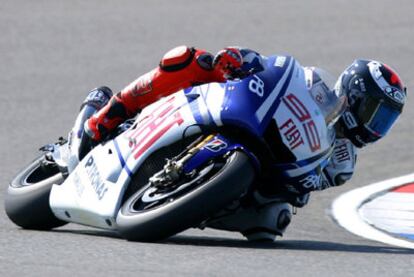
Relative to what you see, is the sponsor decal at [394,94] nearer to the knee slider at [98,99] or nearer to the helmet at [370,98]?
the helmet at [370,98]

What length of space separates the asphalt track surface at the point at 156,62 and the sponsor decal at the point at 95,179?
0.82 ft

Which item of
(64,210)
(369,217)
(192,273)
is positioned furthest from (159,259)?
(369,217)

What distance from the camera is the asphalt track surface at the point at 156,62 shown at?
5879 mm

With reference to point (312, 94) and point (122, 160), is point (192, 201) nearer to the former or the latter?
point (122, 160)

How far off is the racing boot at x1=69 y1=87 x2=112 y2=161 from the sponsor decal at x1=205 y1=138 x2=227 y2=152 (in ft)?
3.28

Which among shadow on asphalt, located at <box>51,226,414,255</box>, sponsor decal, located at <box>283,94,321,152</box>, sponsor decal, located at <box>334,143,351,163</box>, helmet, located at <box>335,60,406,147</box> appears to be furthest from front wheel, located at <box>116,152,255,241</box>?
sponsor decal, located at <box>334,143,351,163</box>

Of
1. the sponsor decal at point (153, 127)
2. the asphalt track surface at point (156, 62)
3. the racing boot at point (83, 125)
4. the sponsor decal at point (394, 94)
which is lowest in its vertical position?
the asphalt track surface at point (156, 62)

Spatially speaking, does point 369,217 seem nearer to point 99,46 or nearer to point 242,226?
point 242,226

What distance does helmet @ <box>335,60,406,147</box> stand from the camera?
24.0 ft

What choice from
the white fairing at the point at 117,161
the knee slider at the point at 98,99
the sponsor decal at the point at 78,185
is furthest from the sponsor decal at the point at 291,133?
the knee slider at the point at 98,99

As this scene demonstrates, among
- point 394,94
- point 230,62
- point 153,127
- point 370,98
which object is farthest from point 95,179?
point 394,94

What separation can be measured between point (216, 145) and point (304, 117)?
53 cm

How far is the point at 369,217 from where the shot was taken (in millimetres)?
8625

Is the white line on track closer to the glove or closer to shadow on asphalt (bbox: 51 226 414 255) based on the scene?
shadow on asphalt (bbox: 51 226 414 255)
